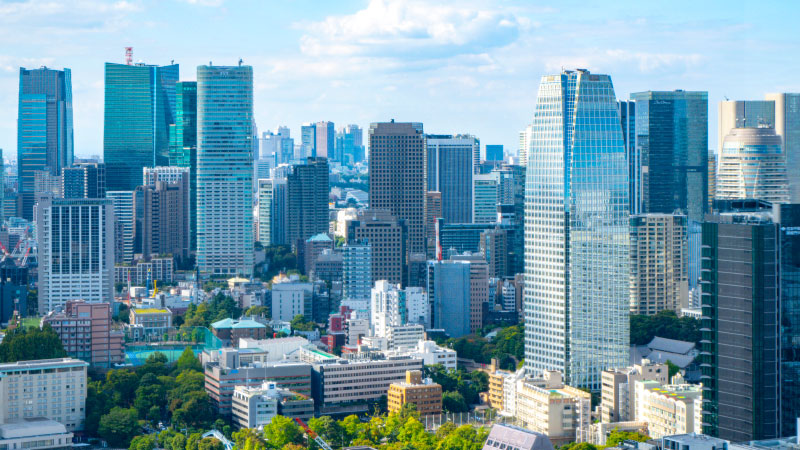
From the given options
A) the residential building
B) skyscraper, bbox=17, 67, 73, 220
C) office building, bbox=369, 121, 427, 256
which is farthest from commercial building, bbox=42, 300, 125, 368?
skyscraper, bbox=17, 67, 73, 220

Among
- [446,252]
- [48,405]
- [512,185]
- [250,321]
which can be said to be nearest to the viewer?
[48,405]

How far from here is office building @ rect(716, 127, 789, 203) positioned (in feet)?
113

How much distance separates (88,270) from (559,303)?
2492 centimetres

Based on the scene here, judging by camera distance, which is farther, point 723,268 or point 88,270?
point 88,270

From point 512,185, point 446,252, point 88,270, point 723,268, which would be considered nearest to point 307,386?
point 723,268

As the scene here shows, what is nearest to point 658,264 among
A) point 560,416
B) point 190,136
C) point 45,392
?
point 560,416

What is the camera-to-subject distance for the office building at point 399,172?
7062cm

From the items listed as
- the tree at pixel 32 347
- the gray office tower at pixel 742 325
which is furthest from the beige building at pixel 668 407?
the tree at pixel 32 347

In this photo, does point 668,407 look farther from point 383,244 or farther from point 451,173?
point 451,173

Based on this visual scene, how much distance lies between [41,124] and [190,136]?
2322cm

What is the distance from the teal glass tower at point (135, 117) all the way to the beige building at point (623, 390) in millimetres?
64894

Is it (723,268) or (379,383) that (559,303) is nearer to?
(379,383)

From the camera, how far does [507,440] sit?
95.1 ft

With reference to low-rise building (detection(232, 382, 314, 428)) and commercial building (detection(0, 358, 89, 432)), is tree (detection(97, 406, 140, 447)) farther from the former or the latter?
low-rise building (detection(232, 382, 314, 428))
